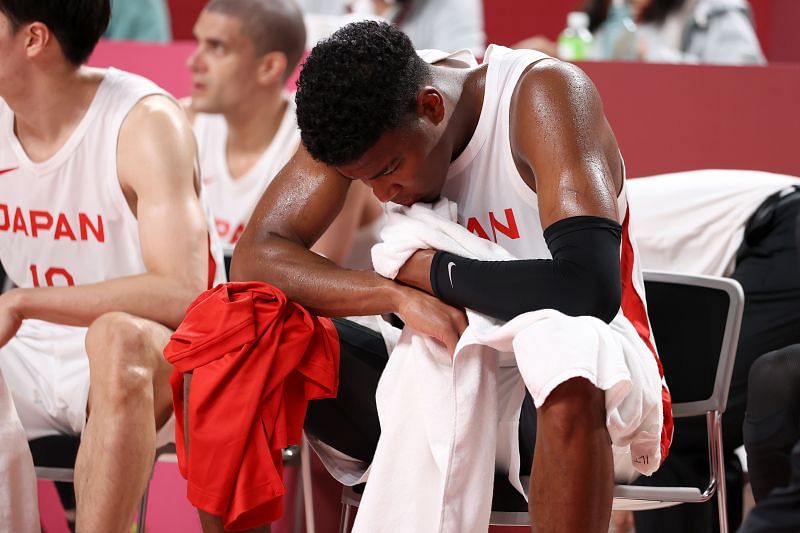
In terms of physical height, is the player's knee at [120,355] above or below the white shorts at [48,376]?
above

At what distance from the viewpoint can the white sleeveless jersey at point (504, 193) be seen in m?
1.89

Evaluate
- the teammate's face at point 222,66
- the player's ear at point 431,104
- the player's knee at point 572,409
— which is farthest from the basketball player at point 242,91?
the player's knee at point 572,409

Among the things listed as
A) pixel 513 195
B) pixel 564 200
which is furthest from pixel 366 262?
pixel 564 200

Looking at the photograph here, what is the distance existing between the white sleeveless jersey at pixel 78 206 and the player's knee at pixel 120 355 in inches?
15.4

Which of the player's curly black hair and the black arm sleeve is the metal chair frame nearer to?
the black arm sleeve

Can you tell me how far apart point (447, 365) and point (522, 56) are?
0.53 metres

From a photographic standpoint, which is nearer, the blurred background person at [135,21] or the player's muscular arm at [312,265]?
the player's muscular arm at [312,265]

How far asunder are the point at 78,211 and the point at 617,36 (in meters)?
2.85

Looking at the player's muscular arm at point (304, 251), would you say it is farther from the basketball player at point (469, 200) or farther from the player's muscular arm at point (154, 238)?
the player's muscular arm at point (154, 238)

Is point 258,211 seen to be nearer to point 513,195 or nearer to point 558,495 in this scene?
point 513,195

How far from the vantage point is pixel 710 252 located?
270 cm

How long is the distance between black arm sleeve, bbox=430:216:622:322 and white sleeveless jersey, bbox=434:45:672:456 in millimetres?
231

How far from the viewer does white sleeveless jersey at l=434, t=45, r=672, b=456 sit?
1.89 m

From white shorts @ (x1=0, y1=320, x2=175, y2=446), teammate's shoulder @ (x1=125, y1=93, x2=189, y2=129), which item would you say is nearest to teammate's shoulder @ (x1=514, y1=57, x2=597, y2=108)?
teammate's shoulder @ (x1=125, y1=93, x2=189, y2=129)
